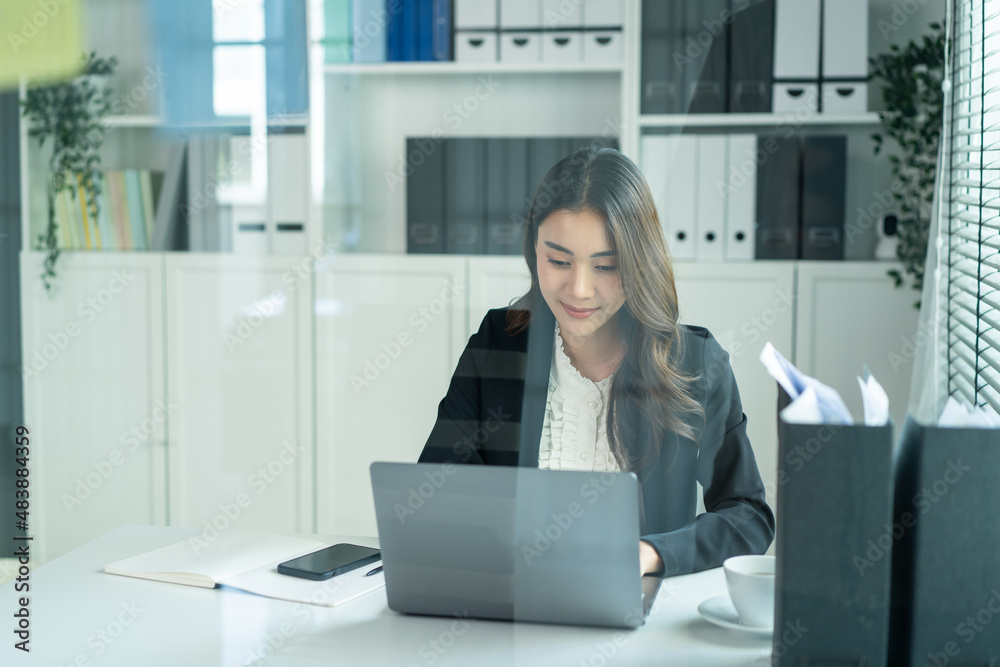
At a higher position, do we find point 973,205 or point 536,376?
point 973,205

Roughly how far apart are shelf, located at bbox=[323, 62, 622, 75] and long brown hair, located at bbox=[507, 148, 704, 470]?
40 centimetres

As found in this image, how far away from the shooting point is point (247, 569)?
96 cm

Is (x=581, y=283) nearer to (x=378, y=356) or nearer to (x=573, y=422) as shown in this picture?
(x=573, y=422)

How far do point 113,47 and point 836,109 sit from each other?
4.31ft

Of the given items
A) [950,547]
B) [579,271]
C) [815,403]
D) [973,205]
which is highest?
[973,205]

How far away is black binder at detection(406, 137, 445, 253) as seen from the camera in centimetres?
150

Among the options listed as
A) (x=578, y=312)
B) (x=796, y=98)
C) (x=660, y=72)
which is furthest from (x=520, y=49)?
(x=578, y=312)

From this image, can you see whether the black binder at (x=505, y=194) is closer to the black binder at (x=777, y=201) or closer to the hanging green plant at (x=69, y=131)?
the black binder at (x=777, y=201)

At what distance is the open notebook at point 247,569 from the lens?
2.93 feet

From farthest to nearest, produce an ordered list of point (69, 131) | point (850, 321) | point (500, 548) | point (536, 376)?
point (850, 321) → point (69, 131) → point (536, 376) → point (500, 548)

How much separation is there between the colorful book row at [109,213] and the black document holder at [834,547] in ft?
3.81

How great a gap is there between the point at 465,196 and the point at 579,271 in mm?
433

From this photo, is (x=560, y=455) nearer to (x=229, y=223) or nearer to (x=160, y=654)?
(x=160, y=654)

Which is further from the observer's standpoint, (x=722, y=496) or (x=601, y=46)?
(x=601, y=46)
